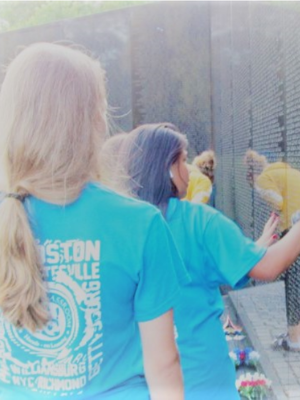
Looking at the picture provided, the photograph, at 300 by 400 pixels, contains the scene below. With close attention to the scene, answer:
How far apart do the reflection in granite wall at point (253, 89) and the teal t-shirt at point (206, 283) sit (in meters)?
0.09

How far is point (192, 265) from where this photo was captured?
140 cm

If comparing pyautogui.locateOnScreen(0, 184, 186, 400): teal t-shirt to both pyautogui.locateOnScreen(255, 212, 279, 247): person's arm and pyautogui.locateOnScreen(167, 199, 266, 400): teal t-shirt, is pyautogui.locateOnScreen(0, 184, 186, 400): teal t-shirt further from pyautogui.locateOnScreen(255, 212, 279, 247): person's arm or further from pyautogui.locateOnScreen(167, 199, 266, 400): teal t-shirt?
pyautogui.locateOnScreen(255, 212, 279, 247): person's arm

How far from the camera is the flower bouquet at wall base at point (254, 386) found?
1688 millimetres

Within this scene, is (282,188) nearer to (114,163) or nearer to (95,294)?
(114,163)

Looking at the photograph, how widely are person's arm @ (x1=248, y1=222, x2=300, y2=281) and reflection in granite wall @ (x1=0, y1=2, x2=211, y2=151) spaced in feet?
0.99

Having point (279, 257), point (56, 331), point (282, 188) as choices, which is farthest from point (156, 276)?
point (282, 188)

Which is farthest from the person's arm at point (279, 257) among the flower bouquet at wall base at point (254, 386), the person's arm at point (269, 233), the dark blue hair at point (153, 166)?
the flower bouquet at wall base at point (254, 386)

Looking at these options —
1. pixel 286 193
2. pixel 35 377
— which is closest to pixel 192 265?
pixel 286 193

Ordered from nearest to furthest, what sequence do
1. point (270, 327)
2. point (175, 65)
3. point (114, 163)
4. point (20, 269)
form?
1. point (20, 269)
2. point (114, 163)
3. point (175, 65)
4. point (270, 327)

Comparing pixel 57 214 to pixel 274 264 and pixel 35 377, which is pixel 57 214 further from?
pixel 274 264

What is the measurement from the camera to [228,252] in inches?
54.6

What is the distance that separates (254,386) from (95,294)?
2.54 ft

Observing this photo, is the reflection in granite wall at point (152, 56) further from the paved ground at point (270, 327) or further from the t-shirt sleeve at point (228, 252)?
the paved ground at point (270, 327)

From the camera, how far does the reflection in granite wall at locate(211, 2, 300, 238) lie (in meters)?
1.47
